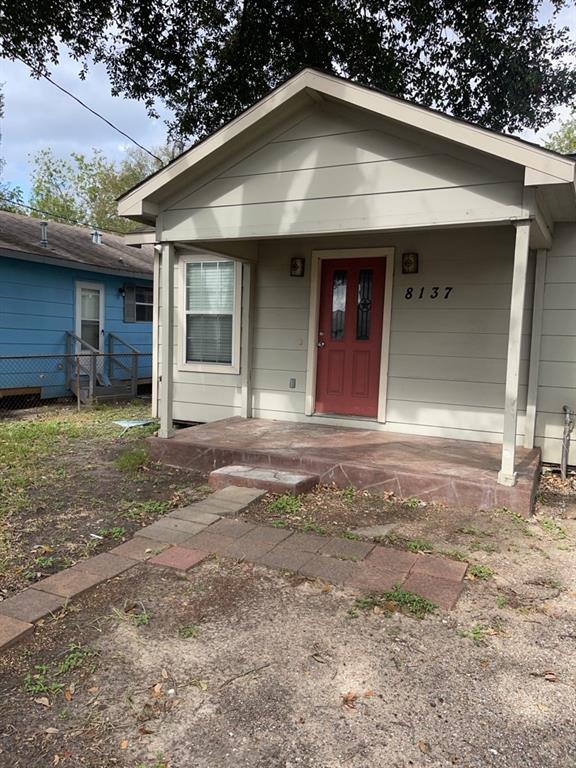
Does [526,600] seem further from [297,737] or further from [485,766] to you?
[297,737]

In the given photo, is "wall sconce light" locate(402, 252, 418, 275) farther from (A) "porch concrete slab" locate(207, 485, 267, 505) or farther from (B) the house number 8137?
(A) "porch concrete slab" locate(207, 485, 267, 505)

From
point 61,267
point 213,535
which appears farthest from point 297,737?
point 61,267

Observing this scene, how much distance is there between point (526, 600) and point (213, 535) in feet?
6.22

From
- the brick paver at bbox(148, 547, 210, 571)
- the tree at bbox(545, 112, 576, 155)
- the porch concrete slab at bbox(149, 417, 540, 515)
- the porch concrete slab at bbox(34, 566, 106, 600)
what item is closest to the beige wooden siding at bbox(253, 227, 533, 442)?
the porch concrete slab at bbox(149, 417, 540, 515)

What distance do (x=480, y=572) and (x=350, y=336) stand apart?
12.0 ft

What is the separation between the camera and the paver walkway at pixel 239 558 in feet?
8.84

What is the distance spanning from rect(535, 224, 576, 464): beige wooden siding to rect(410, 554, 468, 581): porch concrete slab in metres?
2.75

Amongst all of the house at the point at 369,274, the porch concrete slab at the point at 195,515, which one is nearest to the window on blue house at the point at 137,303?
the house at the point at 369,274

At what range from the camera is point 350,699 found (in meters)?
2.02

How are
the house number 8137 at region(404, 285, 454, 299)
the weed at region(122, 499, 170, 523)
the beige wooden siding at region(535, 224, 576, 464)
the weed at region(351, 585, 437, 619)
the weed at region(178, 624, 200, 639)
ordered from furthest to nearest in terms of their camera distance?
the house number 8137 at region(404, 285, 454, 299) < the beige wooden siding at region(535, 224, 576, 464) < the weed at region(122, 499, 170, 523) < the weed at region(351, 585, 437, 619) < the weed at region(178, 624, 200, 639)

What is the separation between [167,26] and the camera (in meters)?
9.16

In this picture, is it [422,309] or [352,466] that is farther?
[422,309]

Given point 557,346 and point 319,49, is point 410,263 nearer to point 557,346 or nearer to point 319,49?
point 557,346

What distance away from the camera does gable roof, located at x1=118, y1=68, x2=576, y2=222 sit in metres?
3.84
